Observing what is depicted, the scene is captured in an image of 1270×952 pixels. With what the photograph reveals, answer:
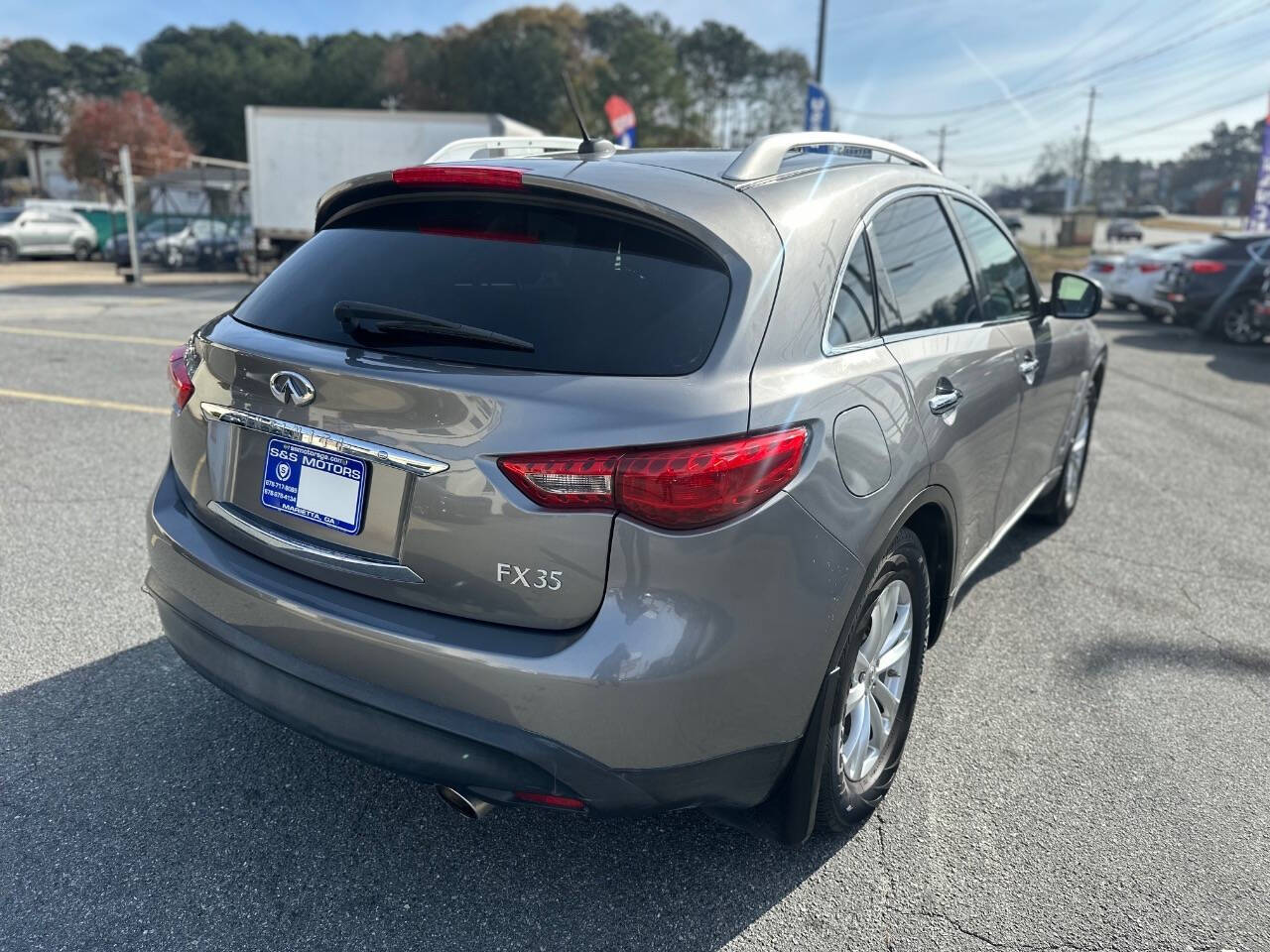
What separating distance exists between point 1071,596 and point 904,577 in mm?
2078

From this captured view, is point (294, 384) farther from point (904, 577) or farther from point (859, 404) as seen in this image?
point (904, 577)

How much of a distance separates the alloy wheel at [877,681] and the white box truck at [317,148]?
18.0 metres

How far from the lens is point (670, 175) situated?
2453 mm

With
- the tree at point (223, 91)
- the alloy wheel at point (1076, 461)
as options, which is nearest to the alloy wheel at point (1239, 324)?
the alloy wheel at point (1076, 461)

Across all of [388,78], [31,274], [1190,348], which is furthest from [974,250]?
[388,78]

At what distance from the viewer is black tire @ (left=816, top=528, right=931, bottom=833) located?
7.66 feet

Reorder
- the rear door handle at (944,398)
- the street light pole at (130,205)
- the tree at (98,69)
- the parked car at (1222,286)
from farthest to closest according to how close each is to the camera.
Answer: the tree at (98,69) < the street light pole at (130,205) < the parked car at (1222,286) < the rear door handle at (944,398)

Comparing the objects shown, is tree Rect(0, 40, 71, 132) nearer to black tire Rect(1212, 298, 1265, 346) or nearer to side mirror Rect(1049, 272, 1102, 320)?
black tire Rect(1212, 298, 1265, 346)

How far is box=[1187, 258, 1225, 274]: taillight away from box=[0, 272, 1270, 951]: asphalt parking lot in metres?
12.0

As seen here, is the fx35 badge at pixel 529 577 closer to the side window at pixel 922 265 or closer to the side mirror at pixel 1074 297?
the side window at pixel 922 265

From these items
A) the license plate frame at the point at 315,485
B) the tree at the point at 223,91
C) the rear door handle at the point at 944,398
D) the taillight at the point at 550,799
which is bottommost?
the taillight at the point at 550,799

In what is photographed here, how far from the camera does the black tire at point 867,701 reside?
7.66 feet

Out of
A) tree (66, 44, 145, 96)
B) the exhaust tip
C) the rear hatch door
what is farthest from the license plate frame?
tree (66, 44, 145, 96)

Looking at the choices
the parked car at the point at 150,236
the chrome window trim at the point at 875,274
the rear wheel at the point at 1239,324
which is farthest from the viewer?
the parked car at the point at 150,236
